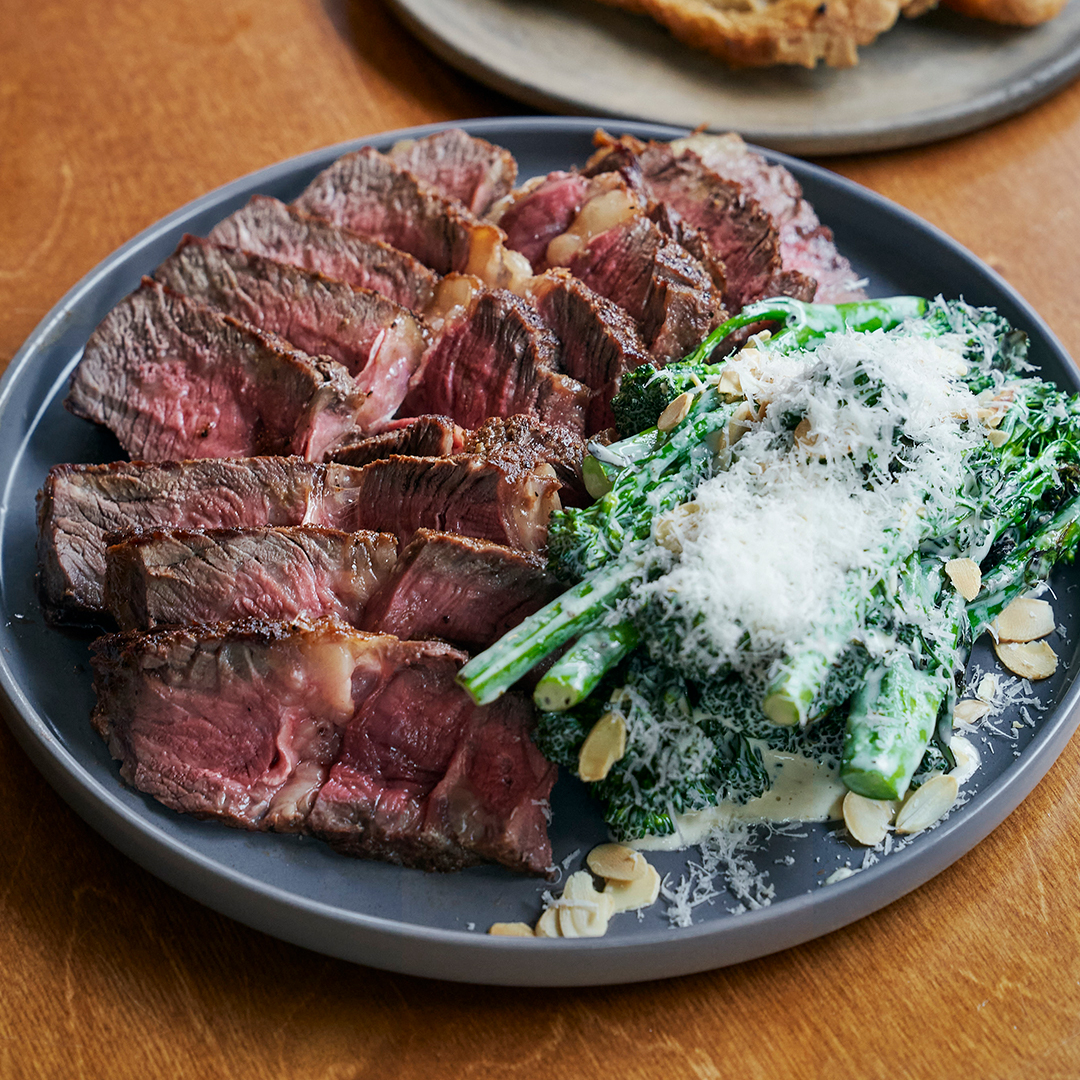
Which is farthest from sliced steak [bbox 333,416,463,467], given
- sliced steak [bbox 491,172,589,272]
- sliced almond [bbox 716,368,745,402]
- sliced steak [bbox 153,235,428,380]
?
sliced steak [bbox 491,172,589,272]

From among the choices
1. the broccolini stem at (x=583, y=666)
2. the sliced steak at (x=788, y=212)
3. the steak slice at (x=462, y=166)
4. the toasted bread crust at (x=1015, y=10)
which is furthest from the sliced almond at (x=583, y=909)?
the toasted bread crust at (x=1015, y=10)

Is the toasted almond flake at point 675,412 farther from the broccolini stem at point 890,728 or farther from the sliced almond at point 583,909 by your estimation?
the sliced almond at point 583,909

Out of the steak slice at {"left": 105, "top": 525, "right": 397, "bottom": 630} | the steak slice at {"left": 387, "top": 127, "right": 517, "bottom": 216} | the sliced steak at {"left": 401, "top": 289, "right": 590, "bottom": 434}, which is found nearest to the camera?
the steak slice at {"left": 105, "top": 525, "right": 397, "bottom": 630}

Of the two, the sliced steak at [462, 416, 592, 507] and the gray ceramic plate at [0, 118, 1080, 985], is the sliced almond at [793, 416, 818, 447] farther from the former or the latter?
the gray ceramic plate at [0, 118, 1080, 985]

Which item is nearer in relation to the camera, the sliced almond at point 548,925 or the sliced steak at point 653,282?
the sliced almond at point 548,925

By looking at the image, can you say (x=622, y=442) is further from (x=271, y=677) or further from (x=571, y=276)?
(x=271, y=677)

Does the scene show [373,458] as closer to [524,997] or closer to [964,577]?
[524,997]

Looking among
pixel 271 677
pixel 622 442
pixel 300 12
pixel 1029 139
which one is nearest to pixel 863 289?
pixel 622 442
